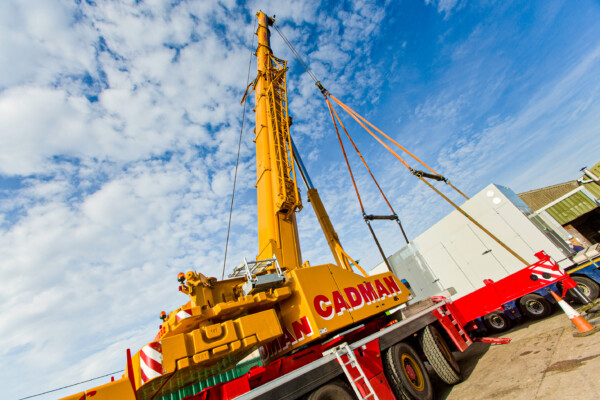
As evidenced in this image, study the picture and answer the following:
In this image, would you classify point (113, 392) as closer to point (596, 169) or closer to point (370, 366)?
point (370, 366)

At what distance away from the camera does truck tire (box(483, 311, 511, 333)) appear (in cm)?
779

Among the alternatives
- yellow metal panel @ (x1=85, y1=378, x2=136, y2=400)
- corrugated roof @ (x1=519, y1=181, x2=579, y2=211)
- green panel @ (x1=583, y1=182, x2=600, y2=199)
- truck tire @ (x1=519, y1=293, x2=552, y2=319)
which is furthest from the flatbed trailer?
corrugated roof @ (x1=519, y1=181, x2=579, y2=211)

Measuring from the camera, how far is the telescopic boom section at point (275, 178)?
6.52 m

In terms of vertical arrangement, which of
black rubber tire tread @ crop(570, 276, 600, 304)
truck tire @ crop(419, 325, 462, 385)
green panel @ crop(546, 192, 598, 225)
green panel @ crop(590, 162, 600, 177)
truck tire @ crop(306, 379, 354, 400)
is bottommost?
black rubber tire tread @ crop(570, 276, 600, 304)

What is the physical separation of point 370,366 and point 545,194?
30018 millimetres

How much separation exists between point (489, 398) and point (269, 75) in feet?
35.6

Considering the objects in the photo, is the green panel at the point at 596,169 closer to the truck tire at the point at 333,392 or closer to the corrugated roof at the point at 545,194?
the corrugated roof at the point at 545,194

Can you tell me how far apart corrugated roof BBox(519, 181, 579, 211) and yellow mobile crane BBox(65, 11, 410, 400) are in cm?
2520

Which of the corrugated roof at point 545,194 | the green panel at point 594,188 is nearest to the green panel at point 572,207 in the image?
the green panel at point 594,188

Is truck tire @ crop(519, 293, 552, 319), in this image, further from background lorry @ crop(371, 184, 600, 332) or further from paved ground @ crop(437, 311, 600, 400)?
paved ground @ crop(437, 311, 600, 400)

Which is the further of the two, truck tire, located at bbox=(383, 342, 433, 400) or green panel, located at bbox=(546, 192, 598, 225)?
green panel, located at bbox=(546, 192, 598, 225)

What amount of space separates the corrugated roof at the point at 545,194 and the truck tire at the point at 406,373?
1027 inches

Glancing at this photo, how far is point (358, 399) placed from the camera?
3535mm

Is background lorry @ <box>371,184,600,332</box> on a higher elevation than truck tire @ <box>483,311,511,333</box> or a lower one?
higher
